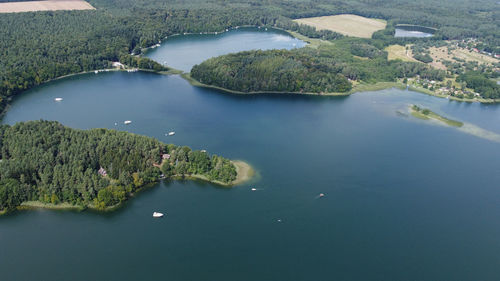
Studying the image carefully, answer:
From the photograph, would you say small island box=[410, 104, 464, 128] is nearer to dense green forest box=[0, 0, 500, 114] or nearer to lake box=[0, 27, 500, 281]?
lake box=[0, 27, 500, 281]

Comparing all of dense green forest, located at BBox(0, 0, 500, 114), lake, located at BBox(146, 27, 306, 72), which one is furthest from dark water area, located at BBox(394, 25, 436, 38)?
lake, located at BBox(146, 27, 306, 72)

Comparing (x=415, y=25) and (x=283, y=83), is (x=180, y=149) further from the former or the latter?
(x=415, y=25)

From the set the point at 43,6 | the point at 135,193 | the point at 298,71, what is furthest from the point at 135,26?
the point at 135,193

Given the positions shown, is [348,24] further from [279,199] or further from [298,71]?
[279,199]

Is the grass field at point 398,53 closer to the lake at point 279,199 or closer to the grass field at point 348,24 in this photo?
the grass field at point 348,24

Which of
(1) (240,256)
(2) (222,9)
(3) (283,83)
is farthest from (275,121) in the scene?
(2) (222,9)

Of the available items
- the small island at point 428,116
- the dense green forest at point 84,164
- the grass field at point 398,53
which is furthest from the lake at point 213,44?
the small island at point 428,116
